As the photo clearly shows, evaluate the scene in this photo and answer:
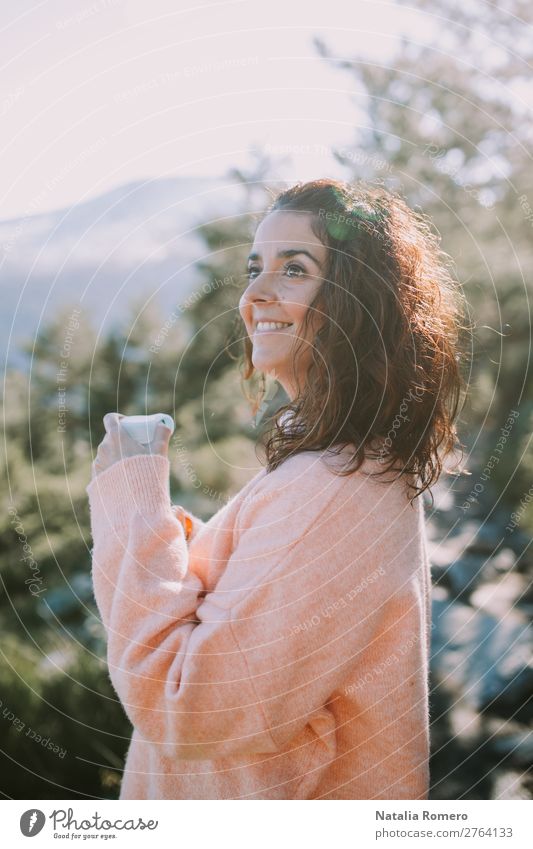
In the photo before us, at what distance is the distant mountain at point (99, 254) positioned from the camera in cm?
134

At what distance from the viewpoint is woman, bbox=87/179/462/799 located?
31.5 inches

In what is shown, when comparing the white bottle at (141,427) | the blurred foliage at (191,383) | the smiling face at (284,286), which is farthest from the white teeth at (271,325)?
the blurred foliage at (191,383)

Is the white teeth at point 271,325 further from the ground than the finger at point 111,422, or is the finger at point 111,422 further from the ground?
the white teeth at point 271,325

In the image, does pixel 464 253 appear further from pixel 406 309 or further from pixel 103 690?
pixel 103 690

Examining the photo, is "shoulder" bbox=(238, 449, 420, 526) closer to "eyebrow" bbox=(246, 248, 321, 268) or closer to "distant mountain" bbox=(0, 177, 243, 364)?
"eyebrow" bbox=(246, 248, 321, 268)

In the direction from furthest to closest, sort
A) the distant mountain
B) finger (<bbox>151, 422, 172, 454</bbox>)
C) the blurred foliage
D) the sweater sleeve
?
1. the blurred foliage
2. the distant mountain
3. finger (<bbox>151, 422, 172, 454</bbox>)
4. the sweater sleeve

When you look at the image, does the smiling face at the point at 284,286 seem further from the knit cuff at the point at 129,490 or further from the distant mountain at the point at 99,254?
the distant mountain at the point at 99,254

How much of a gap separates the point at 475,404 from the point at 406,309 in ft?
4.11

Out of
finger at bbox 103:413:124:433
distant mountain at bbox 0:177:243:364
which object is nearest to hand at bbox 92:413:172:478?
finger at bbox 103:413:124:433

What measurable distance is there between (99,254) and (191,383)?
0.67 meters

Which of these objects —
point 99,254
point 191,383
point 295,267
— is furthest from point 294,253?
point 191,383

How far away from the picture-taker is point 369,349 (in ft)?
3.07

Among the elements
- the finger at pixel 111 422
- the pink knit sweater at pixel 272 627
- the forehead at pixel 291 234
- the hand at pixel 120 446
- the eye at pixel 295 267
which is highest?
the forehead at pixel 291 234
